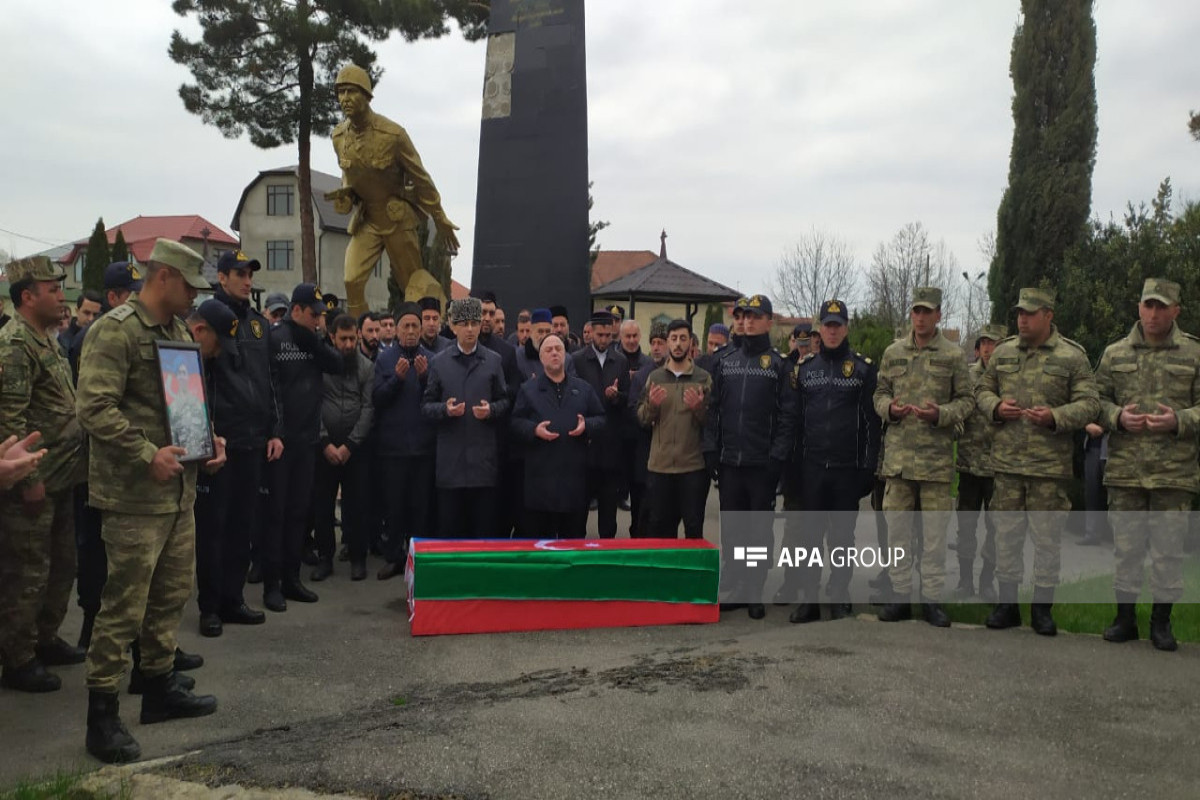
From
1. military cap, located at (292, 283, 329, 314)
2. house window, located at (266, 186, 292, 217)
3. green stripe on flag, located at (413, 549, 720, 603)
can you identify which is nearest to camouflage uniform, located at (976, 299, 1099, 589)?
green stripe on flag, located at (413, 549, 720, 603)

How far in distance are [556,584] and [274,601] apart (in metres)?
1.87

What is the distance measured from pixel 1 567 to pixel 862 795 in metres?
3.96

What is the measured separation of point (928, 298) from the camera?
571cm

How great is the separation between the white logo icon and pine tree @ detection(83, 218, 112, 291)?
111 feet

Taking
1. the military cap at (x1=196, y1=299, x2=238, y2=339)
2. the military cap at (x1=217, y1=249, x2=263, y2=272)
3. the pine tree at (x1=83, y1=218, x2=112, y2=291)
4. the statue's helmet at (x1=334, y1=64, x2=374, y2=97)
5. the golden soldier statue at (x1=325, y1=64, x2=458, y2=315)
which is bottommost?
→ the military cap at (x1=196, y1=299, x2=238, y2=339)

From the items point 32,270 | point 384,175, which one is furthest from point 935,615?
point 384,175

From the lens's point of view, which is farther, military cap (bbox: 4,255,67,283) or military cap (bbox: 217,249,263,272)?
military cap (bbox: 217,249,263,272)

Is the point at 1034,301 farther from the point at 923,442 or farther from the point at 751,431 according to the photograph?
the point at 751,431

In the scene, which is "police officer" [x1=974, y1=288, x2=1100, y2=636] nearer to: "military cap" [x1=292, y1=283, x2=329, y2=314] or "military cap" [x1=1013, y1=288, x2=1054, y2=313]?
"military cap" [x1=1013, y1=288, x2=1054, y2=313]

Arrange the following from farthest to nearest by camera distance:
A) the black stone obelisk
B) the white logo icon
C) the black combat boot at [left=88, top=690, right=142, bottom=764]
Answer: the black stone obelisk → the white logo icon → the black combat boot at [left=88, top=690, right=142, bottom=764]

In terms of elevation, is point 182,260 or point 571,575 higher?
point 182,260

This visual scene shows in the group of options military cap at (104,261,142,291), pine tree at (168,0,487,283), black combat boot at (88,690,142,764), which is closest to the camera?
black combat boot at (88,690,142,764)

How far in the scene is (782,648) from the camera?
4.82m

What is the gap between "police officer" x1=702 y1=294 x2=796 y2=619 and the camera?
19.3 ft
